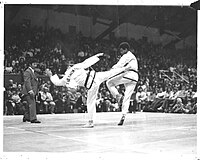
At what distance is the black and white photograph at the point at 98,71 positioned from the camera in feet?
16.1

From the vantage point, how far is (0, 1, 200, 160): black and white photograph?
4895mm

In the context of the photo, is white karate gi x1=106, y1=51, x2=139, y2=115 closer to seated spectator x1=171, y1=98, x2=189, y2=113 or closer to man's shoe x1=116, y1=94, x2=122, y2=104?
man's shoe x1=116, y1=94, x2=122, y2=104

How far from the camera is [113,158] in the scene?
15.0ft

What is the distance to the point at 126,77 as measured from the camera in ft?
16.8

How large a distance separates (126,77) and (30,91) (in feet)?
4.21

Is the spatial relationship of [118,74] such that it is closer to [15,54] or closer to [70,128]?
[70,128]

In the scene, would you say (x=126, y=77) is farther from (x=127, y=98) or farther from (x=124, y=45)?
(x=124, y=45)

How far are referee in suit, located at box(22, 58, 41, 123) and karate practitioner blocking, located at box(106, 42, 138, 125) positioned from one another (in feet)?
3.29

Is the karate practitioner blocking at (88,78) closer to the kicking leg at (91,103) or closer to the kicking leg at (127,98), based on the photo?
the kicking leg at (91,103)

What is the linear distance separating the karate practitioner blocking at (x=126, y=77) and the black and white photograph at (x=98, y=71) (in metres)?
0.01

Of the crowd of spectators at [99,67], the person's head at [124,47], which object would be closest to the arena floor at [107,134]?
the crowd of spectators at [99,67]

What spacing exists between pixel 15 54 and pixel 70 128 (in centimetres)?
120

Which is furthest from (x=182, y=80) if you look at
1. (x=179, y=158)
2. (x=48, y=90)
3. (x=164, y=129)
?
(x=48, y=90)

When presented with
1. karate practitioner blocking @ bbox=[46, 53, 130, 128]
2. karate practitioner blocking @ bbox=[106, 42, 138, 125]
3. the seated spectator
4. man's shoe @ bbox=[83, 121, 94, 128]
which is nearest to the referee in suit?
karate practitioner blocking @ bbox=[46, 53, 130, 128]
